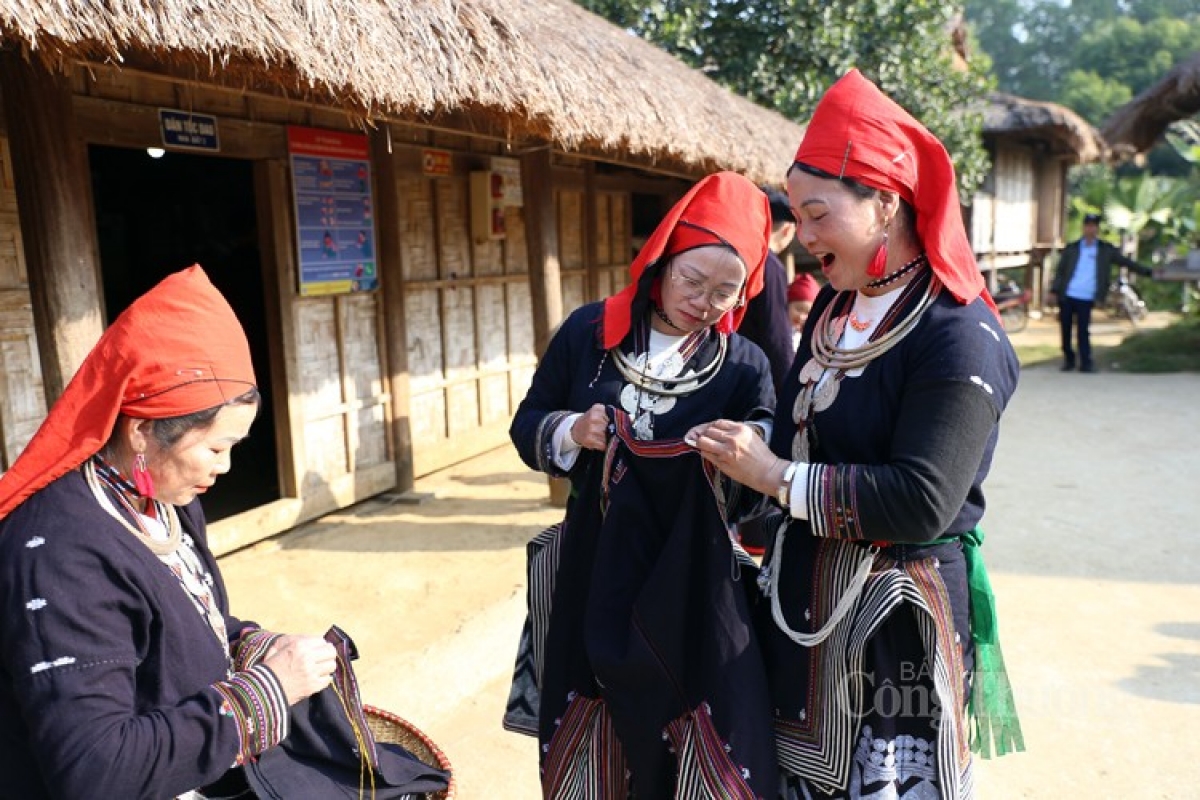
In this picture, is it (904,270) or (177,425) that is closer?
(177,425)

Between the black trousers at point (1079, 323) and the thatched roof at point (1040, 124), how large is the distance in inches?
191

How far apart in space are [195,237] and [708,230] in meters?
4.94

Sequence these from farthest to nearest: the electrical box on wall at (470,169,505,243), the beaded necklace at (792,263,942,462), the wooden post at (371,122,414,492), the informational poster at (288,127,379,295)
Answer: the electrical box on wall at (470,169,505,243) < the wooden post at (371,122,414,492) < the informational poster at (288,127,379,295) < the beaded necklace at (792,263,942,462)

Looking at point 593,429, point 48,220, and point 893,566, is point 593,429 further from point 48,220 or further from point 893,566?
point 48,220

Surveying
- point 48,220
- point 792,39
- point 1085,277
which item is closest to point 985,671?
point 48,220

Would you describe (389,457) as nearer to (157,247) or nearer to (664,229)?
(157,247)

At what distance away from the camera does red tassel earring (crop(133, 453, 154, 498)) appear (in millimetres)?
1471

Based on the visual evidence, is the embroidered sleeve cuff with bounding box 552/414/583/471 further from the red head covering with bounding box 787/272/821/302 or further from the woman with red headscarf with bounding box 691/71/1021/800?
the red head covering with bounding box 787/272/821/302

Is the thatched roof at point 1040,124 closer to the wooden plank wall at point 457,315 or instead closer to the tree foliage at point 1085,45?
the wooden plank wall at point 457,315

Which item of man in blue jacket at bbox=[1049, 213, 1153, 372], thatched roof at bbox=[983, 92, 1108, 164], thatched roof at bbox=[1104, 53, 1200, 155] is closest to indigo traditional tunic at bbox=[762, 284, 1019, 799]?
man in blue jacket at bbox=[1049, 213, 1153, 372]

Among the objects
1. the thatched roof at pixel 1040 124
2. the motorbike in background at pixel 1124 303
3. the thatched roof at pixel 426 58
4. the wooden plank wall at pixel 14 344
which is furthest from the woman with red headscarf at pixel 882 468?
the motorbike in background at pixel 1124 303

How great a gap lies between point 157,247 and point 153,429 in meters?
5.34

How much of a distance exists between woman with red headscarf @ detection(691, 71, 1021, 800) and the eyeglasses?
37 cm

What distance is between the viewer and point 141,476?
1.48m
